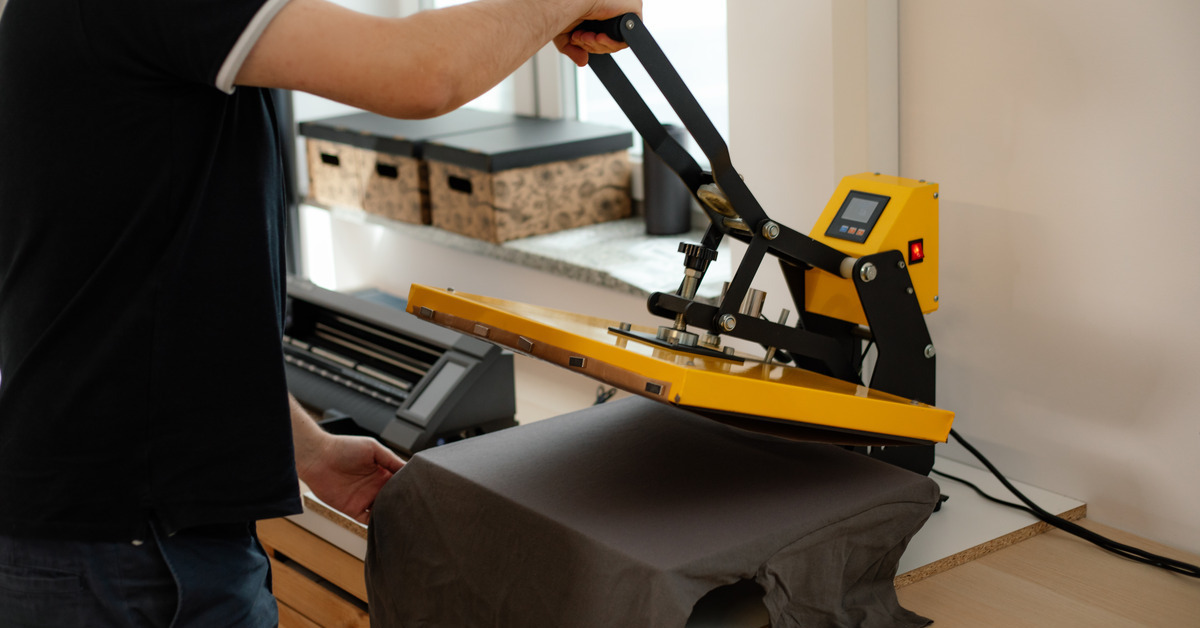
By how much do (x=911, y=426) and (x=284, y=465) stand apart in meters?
0.56

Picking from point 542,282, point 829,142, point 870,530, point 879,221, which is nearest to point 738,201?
point 879,221

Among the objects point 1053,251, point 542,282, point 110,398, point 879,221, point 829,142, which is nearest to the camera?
point 110,398

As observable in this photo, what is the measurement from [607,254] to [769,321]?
3.09 feet

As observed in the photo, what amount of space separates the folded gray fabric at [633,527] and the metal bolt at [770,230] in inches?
8.6

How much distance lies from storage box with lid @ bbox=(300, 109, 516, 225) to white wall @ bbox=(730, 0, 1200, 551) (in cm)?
92

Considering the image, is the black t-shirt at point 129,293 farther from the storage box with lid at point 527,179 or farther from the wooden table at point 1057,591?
the storage box with lid at point 527,179

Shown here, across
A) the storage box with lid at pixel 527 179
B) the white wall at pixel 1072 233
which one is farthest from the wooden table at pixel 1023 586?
the storage box with lid at pixel 527 179

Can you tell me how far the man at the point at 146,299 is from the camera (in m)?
0.83

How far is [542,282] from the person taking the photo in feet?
6.78

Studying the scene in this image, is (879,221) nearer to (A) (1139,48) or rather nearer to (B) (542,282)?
(A) (1139,48)

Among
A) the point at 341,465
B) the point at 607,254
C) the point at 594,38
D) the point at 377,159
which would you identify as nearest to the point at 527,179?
the point at 607,254

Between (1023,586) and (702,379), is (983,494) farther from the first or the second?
(702,379)

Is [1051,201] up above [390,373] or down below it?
above

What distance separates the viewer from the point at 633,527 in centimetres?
90
